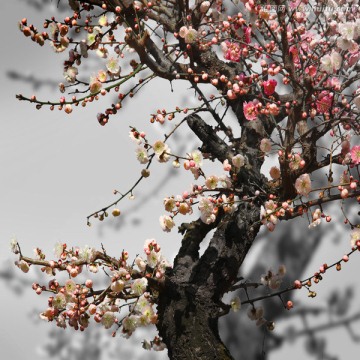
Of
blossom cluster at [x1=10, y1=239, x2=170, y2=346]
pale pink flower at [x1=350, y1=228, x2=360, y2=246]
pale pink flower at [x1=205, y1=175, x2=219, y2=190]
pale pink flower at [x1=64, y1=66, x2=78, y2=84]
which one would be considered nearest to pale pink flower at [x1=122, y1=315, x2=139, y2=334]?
blossom cluster at [x1=10, y1=239, x2=170, y2=346]

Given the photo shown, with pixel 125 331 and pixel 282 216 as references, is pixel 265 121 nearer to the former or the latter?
pixel 282 216

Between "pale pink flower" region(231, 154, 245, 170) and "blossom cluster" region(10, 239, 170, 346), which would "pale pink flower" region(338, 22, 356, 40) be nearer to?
"pale pink flower" region(231, 154, 245, 170)

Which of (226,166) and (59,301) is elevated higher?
(226,166)

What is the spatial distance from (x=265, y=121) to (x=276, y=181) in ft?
0.95

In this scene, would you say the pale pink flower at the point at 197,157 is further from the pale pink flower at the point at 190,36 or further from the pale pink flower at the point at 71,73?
the pale pink flower at the point at 71,73

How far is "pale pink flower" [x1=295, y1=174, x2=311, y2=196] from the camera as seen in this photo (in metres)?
1.83

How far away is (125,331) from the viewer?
1.97 metres

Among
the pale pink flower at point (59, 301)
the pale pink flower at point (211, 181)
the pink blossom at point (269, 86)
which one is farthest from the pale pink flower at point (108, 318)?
the pink blossom at point (269, 86)

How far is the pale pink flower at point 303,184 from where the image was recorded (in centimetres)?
183

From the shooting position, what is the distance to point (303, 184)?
1.83m

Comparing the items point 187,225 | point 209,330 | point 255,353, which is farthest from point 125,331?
point 255,353

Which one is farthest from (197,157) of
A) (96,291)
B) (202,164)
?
(96,291)

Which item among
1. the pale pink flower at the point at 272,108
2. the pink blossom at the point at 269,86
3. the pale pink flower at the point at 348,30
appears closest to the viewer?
the pale pink flower at the point at 348,30

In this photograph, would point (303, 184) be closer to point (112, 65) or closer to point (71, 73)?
point (112, 65)
